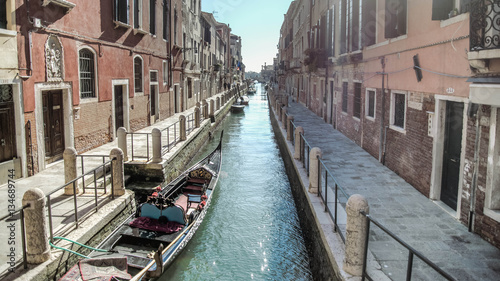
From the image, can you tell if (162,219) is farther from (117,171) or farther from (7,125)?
(7,125)

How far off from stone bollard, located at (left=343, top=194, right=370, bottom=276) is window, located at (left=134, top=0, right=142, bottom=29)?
1324 centimetres

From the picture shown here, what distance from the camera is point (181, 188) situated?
922cm

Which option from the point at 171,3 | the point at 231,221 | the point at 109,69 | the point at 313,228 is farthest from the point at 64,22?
the point at 171,3

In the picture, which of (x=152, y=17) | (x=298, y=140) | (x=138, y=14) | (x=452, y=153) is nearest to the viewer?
(x=452, y=153)

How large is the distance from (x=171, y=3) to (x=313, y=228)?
17474mm

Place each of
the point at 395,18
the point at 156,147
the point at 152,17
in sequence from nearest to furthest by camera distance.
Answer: the point at 395,18
the point at 156,147
the point at 152,17

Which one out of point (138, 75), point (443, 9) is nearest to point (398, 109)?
point (443, 9)

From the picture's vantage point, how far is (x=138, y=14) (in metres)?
15.3

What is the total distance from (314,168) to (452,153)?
2378 mm

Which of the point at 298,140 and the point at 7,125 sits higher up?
the point at 7,125

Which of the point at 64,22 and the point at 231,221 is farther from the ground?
the point at 64,22

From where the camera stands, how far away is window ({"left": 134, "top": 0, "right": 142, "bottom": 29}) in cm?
1498

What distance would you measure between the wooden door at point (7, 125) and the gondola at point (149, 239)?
3254mm

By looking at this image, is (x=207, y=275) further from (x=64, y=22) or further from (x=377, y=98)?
(x=64, y=22)
